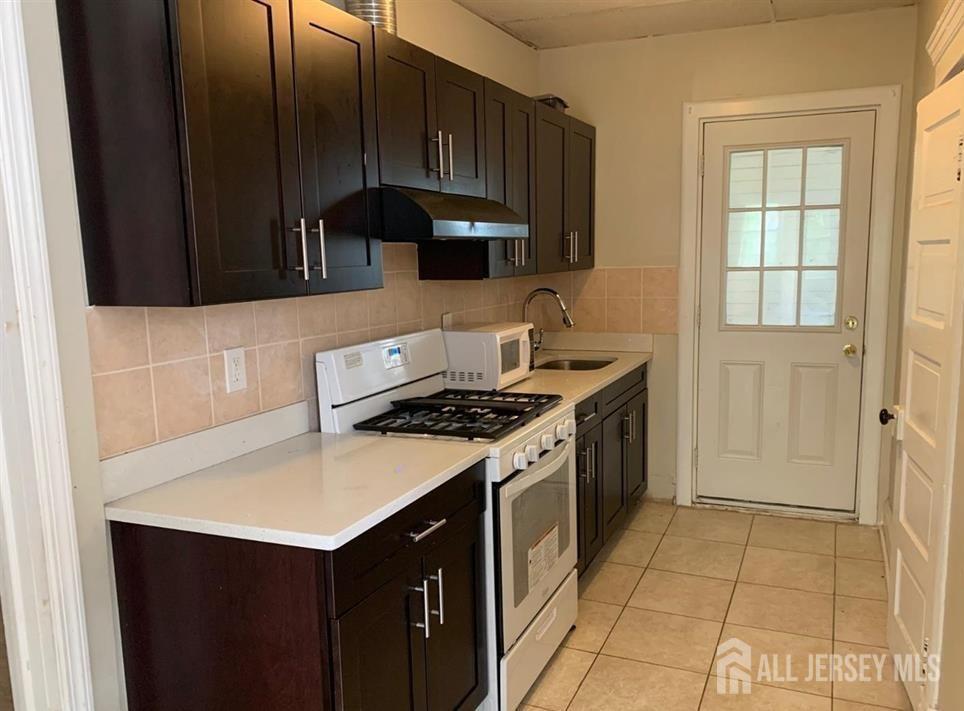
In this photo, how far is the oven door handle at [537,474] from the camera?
2.28m

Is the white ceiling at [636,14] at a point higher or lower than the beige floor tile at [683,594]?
higher

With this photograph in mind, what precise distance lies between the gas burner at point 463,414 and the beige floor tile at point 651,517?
1465 millimetres

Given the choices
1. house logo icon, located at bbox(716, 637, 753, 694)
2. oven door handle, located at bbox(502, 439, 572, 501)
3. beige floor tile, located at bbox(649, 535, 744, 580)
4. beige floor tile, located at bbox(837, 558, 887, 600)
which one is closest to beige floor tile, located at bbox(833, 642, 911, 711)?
house logo icon, located at bbox(716, 637, 753, 694)

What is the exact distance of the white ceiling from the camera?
343 centimetres

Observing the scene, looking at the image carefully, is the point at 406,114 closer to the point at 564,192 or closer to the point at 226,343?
the point at 226,343

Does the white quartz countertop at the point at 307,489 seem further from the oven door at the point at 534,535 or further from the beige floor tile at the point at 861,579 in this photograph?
the beige floor tile at the point at 861,579

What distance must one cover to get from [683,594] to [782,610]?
396mm

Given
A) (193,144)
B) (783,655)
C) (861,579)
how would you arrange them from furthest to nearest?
1. (861,579)
2. (783,655)
3. (193,144)

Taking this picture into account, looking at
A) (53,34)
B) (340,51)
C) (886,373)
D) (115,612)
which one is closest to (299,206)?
(340,51)

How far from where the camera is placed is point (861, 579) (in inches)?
130

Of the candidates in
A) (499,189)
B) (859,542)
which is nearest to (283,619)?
(499,189)

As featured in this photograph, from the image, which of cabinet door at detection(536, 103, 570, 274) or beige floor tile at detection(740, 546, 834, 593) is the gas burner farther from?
beige floor tile at detection(740, 546, 834, 593)

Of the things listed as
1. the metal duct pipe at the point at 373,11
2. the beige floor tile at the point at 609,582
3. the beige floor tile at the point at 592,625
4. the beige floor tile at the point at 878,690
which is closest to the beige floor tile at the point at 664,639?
the beige floor tile at the point at 592,625

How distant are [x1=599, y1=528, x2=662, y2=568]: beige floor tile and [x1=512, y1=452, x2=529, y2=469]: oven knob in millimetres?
1357
